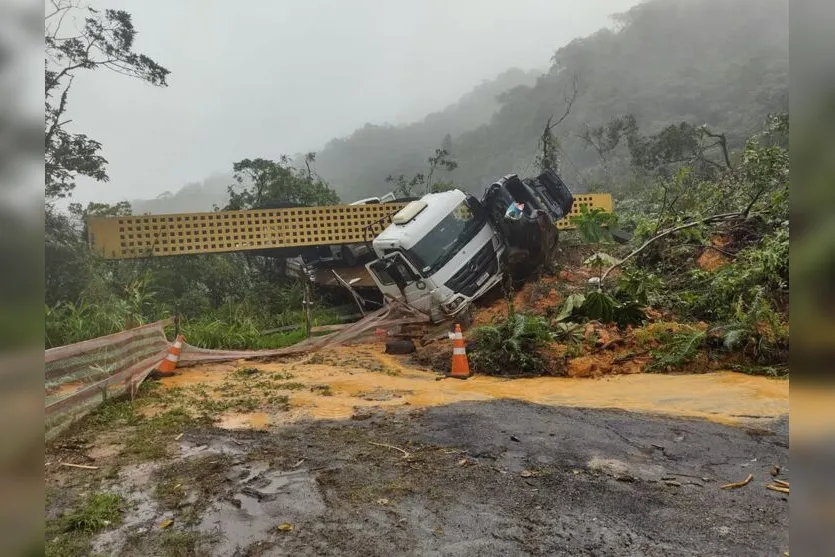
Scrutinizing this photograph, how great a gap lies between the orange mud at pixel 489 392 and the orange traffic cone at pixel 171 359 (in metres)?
0.15

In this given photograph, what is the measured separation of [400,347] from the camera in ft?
26.4

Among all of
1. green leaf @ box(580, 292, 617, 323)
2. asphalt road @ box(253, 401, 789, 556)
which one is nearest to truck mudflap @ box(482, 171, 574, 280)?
green leaf @ box(580, 292, 617, 323)

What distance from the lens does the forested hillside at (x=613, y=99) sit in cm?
4025

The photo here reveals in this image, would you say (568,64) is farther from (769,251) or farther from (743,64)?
(769,251)

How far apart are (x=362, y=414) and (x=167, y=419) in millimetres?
1653

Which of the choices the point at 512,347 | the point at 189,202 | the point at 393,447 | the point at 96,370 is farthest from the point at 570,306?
the point at 189,202

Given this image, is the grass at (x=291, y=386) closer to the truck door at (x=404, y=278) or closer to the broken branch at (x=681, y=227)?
the truck door at (x=404, y=278)

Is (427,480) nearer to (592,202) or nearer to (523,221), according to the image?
(523,221)

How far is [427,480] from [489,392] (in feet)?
8.54

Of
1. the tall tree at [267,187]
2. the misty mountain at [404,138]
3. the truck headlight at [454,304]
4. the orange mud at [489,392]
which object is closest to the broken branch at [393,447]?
the orange mud at [489,392]

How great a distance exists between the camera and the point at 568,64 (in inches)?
2411

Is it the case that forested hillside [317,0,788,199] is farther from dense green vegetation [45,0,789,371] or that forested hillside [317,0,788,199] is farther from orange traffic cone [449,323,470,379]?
orange traffic cone [449,323,470,379]

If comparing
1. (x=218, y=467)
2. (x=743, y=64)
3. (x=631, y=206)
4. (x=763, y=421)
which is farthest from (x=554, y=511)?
(x=743, y=64)
